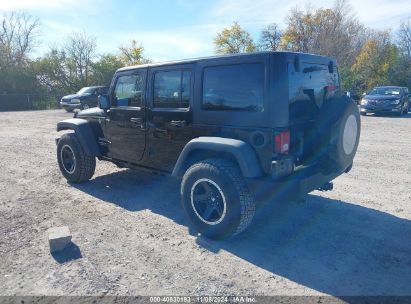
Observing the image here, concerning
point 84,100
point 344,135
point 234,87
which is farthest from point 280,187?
point 84,100

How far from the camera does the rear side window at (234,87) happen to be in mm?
3307

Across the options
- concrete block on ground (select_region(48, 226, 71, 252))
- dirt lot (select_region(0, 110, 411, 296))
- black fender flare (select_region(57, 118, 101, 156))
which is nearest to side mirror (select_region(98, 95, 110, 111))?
black fender flare (select_region(57, 118, 101, 156))

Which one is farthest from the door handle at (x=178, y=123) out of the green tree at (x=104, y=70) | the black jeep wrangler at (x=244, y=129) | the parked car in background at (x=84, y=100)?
the green tree at (x=104, y=70)

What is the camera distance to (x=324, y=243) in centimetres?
350

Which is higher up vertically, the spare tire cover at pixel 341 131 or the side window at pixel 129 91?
the side window at pixel 129 91

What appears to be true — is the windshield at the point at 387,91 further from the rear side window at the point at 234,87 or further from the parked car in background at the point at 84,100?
the rear side window at the point at 234,87

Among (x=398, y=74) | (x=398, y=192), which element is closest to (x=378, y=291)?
(x=398, y=192)

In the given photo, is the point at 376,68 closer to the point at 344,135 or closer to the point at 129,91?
the point at 344,135

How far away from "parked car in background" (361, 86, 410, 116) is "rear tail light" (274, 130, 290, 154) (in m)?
14.5

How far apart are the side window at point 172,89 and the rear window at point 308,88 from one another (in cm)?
127

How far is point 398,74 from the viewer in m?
28.8

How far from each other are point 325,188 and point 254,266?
151 cm

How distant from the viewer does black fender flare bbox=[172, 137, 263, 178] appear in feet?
10.6

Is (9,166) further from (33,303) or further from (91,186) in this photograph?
(33,303)
